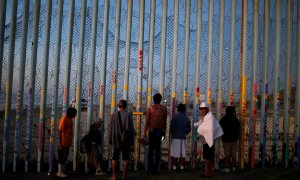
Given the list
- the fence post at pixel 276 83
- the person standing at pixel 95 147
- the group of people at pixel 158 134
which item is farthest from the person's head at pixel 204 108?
the person standing at pixel 95 147

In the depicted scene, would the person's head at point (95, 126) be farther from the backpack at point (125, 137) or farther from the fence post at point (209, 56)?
the fence post at point (209, 56)

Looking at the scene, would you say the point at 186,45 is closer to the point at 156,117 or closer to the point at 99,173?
the point at 156,117

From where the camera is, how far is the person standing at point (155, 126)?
22.0 ft

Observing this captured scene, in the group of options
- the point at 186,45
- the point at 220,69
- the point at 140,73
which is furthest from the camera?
the point at 220,69

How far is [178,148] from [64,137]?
2319 millimetres

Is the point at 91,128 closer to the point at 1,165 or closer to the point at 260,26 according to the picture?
the point at 1,165

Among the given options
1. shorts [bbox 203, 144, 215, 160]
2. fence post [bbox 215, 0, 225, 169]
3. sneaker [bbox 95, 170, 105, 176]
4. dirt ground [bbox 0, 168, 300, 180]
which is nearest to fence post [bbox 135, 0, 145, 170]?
dirt ground [bbox 0, 168, 300, 180]

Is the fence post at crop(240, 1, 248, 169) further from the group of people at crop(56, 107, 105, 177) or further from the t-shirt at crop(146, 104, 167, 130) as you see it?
the group of people at crop(56, 107, 105, 177)

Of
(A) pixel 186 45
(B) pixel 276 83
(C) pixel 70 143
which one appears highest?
(A) pixel 186 45

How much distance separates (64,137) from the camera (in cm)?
622

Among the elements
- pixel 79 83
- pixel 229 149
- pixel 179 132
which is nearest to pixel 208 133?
pixel 179 132

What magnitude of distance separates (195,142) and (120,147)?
6.61 feet

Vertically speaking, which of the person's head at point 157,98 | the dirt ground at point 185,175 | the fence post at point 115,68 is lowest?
the dirt ground at point 185,175

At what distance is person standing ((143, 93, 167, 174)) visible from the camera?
22.0 feet
